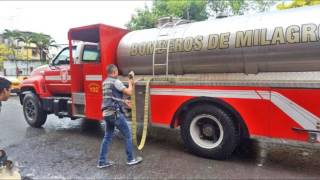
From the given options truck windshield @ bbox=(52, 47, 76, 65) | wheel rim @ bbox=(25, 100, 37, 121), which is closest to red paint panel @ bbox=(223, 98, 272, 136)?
truck windshield @ bbox=(52, 47, 76, 65)

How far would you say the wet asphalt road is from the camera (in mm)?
4828

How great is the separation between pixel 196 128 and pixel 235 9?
24.7 meters

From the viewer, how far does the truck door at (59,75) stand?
312 inches

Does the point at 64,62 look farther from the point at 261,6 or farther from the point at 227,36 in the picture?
the point at 261,6

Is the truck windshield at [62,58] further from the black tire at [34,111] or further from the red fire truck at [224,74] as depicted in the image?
the black tire at [34,111]

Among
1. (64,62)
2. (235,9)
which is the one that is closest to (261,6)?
(235,9)

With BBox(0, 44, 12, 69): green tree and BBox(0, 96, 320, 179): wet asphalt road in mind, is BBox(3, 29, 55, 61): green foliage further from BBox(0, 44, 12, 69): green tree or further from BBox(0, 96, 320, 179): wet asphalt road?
BBox(0, 96, 320, 179): wet asphalt road

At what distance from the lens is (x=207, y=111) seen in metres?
5.37

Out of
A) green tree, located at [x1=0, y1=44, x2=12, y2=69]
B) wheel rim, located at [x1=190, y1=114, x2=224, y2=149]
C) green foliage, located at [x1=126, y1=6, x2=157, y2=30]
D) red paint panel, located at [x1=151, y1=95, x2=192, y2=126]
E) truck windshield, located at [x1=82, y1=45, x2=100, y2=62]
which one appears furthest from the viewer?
green tree, located at [x1=0, y1=44, x2=12, y2=69]

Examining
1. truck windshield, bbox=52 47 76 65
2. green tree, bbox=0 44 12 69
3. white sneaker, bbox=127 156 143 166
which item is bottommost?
white sneaker, bbox=127 156 143 166

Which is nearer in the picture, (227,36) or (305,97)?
(305,97)

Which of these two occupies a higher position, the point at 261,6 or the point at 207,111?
the point at 261,6

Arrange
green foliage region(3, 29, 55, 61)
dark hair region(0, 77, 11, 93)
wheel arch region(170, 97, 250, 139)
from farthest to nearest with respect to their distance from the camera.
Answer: green foliage region(3, 29, 55, 61) < wheel arch region(170, 97, 250, 139) < dark hair region(0, 77, 11, 93)

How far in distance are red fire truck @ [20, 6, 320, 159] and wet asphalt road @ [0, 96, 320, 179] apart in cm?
47
